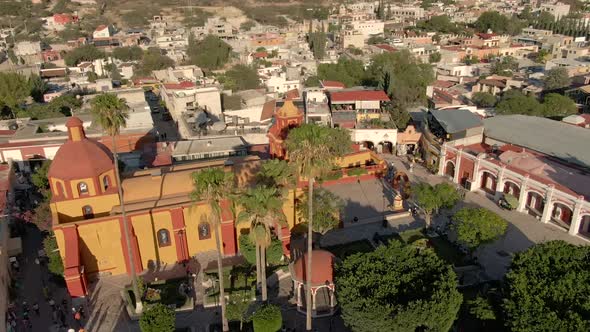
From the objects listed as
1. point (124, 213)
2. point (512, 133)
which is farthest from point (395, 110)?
point (124, 213)

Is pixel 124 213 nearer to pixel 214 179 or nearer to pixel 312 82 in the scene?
pixel 214 179

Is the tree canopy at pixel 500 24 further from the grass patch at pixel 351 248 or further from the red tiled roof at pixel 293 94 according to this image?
the grass patch at pixel 351 248

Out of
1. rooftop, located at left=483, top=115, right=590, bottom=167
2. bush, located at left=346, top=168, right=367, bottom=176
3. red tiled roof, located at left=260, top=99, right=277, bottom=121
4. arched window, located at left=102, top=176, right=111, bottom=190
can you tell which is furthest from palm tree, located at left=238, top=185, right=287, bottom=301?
red tiled roof, located at left=260, top=99, right=277, bottom=121

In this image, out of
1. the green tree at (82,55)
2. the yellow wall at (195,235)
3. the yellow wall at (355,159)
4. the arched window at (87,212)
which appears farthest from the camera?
the green tree at (82,55)

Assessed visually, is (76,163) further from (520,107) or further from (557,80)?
(557,80)

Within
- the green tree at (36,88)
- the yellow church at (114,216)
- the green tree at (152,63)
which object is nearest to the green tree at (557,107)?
the yellow church at (114,216)

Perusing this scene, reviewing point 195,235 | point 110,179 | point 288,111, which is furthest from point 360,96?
point 110,179

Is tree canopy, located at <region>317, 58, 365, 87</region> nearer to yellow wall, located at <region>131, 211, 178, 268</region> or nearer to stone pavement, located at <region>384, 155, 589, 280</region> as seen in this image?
stone pavement, located at <region>384, 155, 589, 280</region>
